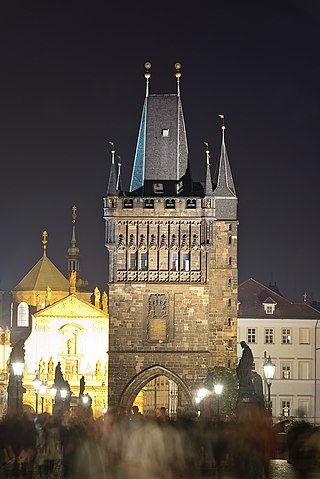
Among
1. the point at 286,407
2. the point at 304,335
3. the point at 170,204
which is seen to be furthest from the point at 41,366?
the point at 170,204

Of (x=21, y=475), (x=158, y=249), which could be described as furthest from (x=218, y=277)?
(x=21, y=475)

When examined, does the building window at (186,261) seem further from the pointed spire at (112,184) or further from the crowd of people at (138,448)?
the crowd of people at (138,448)

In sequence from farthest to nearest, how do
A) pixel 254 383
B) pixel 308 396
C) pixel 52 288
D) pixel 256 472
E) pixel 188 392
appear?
pixel 52 288, pixel 308 396, pixel 188 392, pixel 254 383, pixel 256 472

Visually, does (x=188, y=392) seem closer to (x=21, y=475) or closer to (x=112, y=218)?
(x=112, y=218)

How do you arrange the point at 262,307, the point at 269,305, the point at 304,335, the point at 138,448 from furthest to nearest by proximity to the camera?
the point at 262,307
the point at 269,305
the point at 304,335
the point at 138,448

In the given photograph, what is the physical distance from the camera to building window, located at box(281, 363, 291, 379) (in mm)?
86188

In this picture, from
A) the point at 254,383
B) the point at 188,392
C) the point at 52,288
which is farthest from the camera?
the point at 52,288

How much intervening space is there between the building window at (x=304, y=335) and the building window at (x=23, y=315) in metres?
41.4

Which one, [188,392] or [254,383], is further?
[188,392]

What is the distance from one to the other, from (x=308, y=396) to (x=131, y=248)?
48.8ft

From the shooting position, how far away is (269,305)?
89.1m

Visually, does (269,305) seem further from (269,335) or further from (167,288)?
(167,288)

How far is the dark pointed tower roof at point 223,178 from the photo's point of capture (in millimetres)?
85938

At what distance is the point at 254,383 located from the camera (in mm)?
42438
